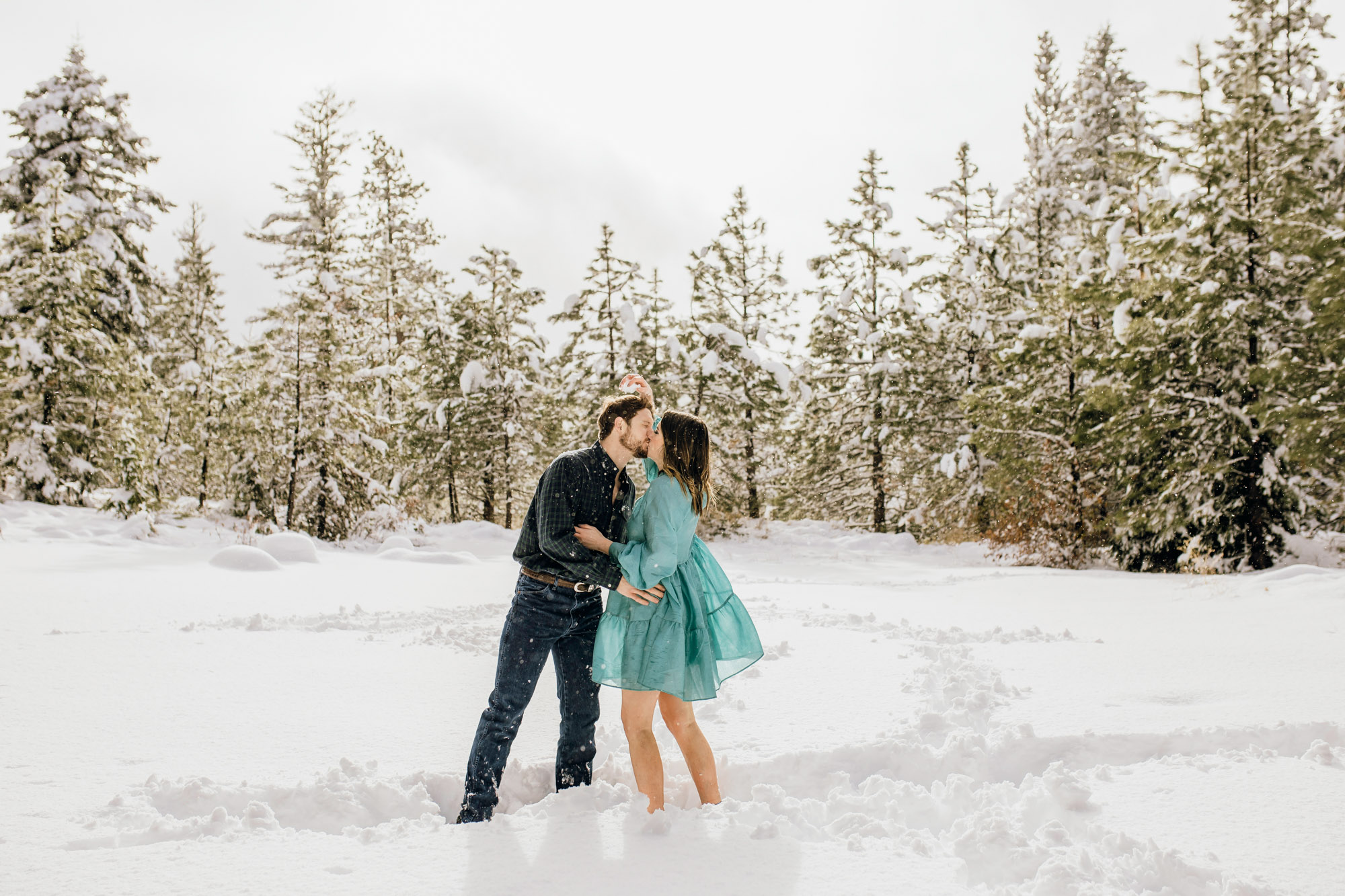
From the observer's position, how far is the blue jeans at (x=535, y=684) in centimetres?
328

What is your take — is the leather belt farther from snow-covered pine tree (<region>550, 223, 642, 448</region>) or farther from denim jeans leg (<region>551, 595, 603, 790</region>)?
snow-covered pine tree (<region>550, 223, 642, 448</region>)

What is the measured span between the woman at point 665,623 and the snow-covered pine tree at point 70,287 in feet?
53.1

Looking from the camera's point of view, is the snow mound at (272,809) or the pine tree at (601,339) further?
the pine tree at (601,339)

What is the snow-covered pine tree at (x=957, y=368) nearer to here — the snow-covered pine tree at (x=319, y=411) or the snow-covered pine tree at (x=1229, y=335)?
the snow-covered pine tree at (x=1229, y=335)

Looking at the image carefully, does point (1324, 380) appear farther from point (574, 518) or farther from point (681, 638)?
point (574, 518)

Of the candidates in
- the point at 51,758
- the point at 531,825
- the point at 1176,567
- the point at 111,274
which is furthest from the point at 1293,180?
the point at 111,274

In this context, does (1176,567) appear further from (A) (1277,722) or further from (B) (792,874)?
(B) (792,874)

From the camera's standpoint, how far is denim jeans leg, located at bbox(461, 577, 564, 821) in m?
3.26

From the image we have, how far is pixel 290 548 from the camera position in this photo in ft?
36.2

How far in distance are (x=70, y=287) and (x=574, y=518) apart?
664 inches

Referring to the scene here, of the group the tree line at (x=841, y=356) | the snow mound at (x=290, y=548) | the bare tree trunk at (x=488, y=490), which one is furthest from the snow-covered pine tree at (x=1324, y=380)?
the bare tree trunk at (x=488, y=490)

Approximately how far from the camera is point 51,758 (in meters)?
3.50

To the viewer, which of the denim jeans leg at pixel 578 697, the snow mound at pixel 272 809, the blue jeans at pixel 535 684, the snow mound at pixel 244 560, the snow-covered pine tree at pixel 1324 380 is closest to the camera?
the snow mound at pixel 272 809

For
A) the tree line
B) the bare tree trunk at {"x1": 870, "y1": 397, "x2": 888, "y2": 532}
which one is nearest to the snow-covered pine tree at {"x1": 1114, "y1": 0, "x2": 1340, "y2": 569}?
the tree line
